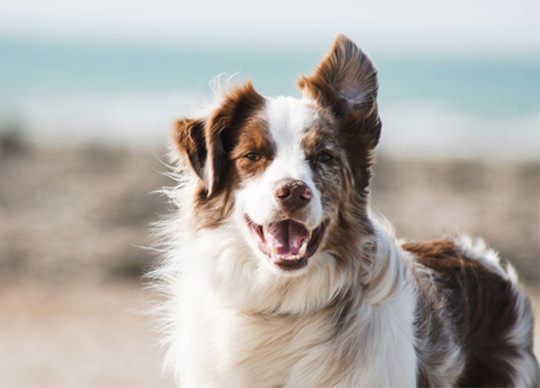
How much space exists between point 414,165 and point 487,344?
13213 millimetres

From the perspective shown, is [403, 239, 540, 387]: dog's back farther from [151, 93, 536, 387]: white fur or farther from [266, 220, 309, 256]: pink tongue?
[266, 220, 309, 256]: pink tongue

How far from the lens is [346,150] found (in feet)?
17.5

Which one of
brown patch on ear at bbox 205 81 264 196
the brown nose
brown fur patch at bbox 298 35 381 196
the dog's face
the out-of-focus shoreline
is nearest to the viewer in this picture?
the brown nose

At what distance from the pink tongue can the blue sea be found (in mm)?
15533

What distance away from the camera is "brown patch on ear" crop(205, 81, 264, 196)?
208 inches

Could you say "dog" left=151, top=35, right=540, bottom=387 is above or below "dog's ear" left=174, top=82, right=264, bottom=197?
below

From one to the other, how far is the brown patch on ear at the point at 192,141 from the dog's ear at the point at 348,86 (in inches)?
24.3

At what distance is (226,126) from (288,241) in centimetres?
76

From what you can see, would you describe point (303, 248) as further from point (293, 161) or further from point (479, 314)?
point (479, 314)

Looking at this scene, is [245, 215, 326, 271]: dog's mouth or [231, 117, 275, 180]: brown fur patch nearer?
[245, 215, 326, 271]: dog's mouth

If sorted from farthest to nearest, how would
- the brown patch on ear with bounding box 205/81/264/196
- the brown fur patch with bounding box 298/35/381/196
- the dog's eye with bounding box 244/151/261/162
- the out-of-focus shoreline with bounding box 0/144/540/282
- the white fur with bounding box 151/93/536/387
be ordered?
the out-of-focus shoreline with bounding box 0/144/540/282
the brown fur patch with bounding box 298/35/381/196
the brown patch on ear with bounding box 205/81/264/196
the dog's eye with bounding box 244/151/261/162
the white fur with bounding box 151/93/536/387

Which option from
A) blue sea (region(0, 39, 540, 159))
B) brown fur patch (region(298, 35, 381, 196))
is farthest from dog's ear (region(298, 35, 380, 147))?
blue sea (region(0, 39, 540, 159))

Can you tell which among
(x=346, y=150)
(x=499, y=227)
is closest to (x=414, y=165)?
(x=499, y=227)

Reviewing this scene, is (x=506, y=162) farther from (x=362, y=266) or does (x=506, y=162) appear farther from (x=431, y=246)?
(x=362, y=266)
